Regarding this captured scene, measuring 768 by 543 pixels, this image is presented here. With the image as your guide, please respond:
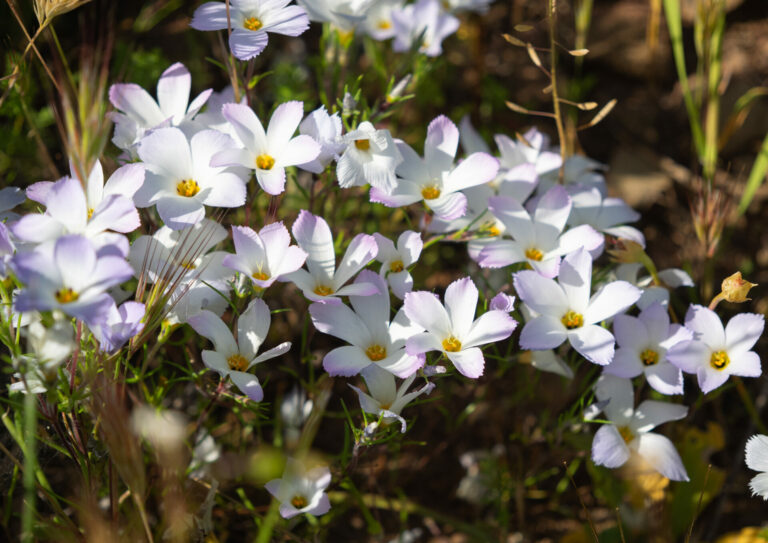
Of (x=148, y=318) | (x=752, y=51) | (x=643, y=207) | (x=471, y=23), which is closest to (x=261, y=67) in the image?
(x=471, y=23)

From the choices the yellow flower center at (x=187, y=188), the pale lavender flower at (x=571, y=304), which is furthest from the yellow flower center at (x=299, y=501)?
the yellow flower center at (x=187, y=188)

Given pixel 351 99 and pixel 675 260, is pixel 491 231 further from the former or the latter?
pixel 675 260

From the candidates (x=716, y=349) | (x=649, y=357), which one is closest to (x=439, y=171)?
(x=649, y=357)

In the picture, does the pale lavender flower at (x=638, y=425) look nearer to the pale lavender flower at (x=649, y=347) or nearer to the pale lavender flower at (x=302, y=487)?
the pale lavender flower at (x=649, y=347)

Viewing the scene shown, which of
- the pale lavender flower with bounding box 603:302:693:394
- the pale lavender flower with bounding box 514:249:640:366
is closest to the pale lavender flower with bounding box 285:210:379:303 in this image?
the pale lavender flower with bounding box 514:249:640:366

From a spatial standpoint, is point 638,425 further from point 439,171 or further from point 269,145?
point 269,145
